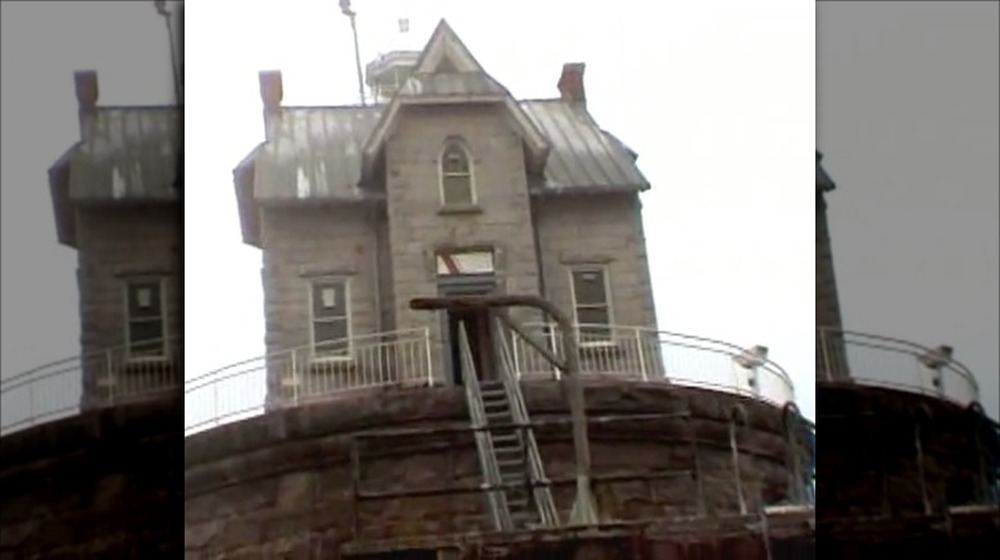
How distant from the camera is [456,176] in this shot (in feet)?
20.3

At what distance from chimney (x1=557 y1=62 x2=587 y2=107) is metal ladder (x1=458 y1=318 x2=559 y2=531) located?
92 centimetres

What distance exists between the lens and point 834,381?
638 centimetres

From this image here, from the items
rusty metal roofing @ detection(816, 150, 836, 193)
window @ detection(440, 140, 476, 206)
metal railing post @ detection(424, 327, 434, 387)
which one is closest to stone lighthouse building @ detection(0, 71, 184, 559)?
metal railing post @ detection(424, 327, 434, 387)

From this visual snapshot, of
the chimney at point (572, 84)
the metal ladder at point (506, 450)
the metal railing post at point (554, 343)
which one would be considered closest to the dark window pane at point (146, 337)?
the metal ladder at point (506, 450)

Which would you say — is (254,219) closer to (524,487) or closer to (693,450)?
(524,487)

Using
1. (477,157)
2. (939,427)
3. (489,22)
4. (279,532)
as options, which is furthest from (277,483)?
(939,427)

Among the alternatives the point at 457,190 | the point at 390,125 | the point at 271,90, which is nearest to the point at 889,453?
the point at 457,190

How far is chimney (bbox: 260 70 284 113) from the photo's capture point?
613cm

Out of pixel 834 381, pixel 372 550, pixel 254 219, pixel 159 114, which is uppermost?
pixel 159 114

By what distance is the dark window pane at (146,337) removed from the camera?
585 centimetres

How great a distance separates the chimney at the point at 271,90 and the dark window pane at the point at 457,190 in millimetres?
672

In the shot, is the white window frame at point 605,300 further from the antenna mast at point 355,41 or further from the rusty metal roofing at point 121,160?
the rusty metal roofing at point 121,160

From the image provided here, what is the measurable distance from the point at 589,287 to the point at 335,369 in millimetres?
964

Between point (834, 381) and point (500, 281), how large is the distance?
135 centimetres
